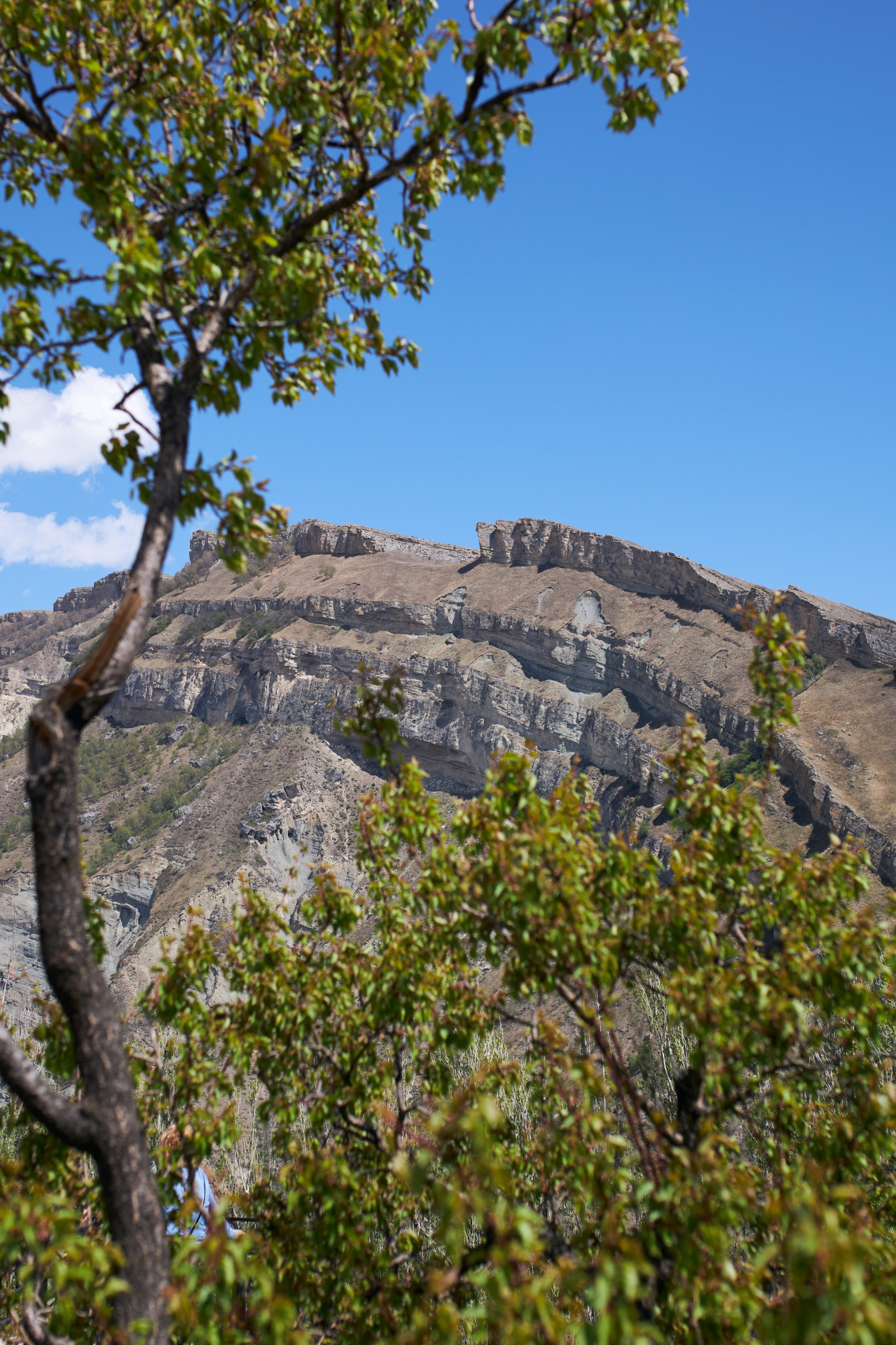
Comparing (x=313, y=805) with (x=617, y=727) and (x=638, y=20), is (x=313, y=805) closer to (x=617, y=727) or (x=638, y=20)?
(x=617, y=727)

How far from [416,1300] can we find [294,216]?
559 cm

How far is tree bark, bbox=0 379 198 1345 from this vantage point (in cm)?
265

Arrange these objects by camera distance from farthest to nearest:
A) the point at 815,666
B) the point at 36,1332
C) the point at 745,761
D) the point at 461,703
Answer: the point at 461,703 → the point at 815,666 → the point at 745,761 → the point at 36,1332

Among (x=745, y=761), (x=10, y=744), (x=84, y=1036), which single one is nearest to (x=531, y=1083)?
(x=84, y=1036)

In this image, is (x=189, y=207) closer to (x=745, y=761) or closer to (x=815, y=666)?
(x=745, y=761)

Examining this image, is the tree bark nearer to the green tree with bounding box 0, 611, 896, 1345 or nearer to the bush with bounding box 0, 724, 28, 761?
the green tree with bounding box 0, 611, 896, 1345

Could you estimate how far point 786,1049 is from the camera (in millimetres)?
3531

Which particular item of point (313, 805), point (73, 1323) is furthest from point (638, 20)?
point (313, 805)

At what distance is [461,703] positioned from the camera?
6775cm

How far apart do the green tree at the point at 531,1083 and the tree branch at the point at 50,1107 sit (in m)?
0.23

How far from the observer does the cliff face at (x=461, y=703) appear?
50.2m

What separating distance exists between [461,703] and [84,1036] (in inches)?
2559

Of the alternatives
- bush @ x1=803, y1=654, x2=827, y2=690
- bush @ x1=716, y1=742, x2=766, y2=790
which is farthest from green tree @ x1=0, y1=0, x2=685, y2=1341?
bush @ x1=803, y1=654, x2=827, y2=690

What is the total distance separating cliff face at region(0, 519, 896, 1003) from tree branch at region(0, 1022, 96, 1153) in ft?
129
